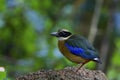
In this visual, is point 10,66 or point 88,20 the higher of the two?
point 88,20

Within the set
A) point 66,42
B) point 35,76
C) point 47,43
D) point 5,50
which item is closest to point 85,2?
point 47,43

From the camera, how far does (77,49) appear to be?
5297 millimetres

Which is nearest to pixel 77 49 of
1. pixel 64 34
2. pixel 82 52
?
pixel 82 52

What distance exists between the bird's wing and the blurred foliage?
2.97 meters

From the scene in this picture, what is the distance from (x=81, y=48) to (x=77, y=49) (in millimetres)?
63

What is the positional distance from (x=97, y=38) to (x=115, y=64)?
2.93ft

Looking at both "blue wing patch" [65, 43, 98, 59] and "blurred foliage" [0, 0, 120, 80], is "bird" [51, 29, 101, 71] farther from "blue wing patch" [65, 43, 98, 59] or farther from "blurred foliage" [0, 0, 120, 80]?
"blurred foliage" [0, 0, 120, 80]

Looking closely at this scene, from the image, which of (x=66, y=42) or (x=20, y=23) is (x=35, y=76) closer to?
(x=66, y=42)

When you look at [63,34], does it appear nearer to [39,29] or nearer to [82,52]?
[82,52]

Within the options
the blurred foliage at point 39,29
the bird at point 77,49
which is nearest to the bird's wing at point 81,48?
the bird at point 77,49

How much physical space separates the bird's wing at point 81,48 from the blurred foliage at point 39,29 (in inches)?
117

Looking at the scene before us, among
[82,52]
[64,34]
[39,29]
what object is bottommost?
[82,52]

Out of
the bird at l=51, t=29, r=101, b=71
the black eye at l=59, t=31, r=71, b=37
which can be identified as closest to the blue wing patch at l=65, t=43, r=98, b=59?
the bird at l=51, t=29, r=101, b=71

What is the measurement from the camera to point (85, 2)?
9219 mm
